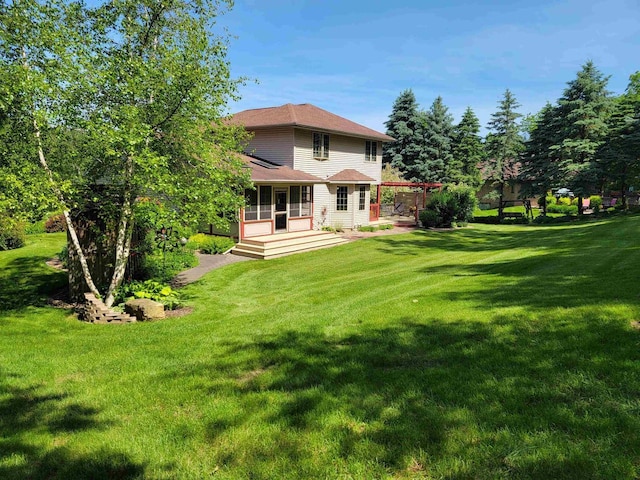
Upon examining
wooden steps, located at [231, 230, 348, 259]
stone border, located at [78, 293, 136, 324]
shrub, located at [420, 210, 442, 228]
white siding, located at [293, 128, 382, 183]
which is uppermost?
white siding, located at [293, 128, 382, 183]

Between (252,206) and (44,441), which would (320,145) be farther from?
(44,441)

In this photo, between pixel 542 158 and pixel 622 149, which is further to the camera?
pixel 542 158

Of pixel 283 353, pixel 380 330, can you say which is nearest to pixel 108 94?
pixel 283 353

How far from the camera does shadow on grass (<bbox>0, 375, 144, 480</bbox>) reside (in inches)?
123

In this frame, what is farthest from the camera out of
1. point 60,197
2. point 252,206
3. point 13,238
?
point 252,206

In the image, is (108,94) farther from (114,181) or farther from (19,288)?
(19,288)

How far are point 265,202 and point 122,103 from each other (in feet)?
37.5

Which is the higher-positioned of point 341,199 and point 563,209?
point 341,199

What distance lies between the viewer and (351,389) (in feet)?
13.2

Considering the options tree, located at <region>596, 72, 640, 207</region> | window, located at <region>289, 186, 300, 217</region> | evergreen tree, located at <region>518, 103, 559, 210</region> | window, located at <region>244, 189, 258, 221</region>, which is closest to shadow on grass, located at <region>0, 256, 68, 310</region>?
window, located at <region>244, 189, 258, 221</region>

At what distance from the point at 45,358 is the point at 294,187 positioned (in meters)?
16.3

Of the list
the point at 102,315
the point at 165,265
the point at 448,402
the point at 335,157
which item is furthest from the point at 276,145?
the point at 448,402

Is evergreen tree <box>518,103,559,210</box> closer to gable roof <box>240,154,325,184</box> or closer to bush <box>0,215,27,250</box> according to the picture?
gable roof <box>240,154,325,184</box>

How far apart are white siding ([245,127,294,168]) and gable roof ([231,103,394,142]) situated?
593 mm
